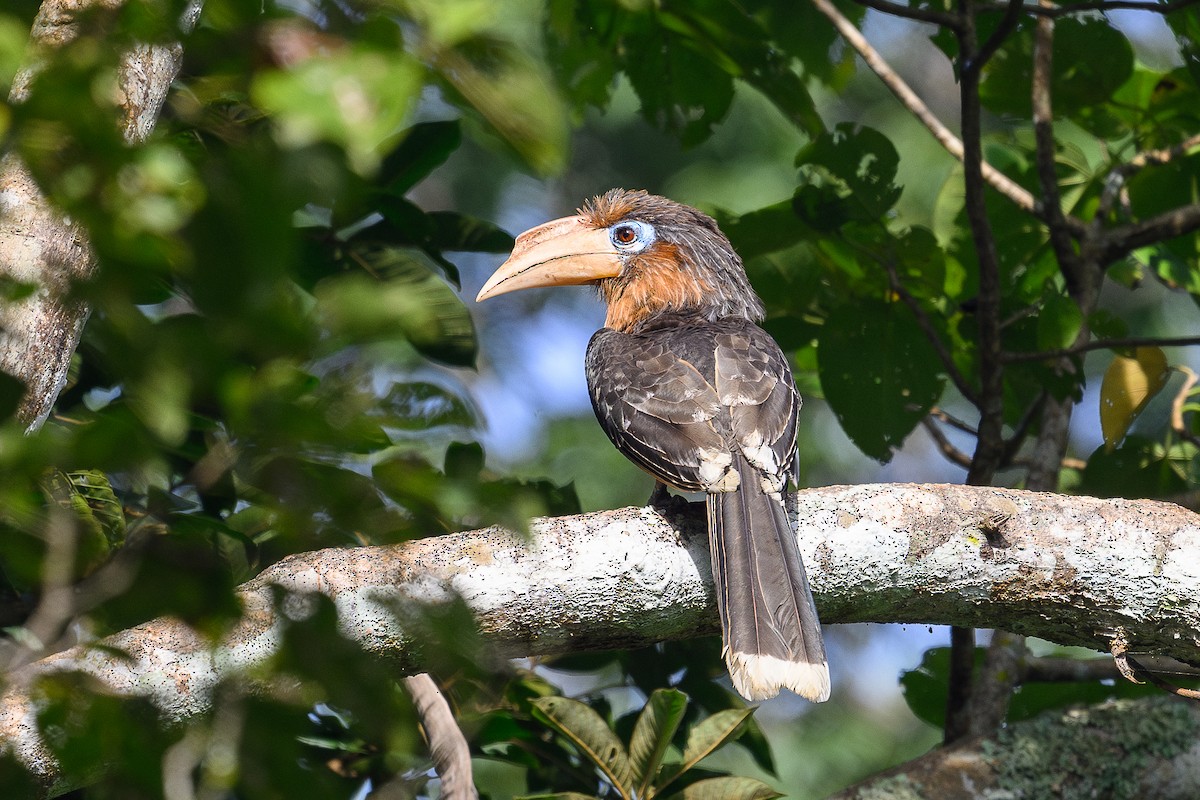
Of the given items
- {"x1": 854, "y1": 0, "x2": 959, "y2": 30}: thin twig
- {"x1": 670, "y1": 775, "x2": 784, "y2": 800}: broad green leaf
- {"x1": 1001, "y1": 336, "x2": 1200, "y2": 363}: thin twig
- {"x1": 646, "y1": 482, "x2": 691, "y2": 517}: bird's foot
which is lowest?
{"x1": 670, "y1": 775, "x2": 784, "y2": 800}: broad green leaf

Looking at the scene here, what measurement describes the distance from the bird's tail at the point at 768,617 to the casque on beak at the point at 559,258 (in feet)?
5.81

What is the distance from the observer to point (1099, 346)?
125 inches

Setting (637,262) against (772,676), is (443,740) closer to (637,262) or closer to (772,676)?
(772,676)

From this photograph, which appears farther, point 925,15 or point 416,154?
point 416,154

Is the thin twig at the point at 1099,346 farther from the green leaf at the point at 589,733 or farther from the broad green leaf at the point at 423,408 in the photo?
the broad green leaf at the point at 423,408

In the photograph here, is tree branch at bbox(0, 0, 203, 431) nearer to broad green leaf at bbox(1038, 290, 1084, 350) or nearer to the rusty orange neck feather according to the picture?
the rusty orange neck feather

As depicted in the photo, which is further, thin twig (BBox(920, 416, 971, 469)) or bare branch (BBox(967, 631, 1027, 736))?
thin twig (BBox(920, 416, 971, 469))

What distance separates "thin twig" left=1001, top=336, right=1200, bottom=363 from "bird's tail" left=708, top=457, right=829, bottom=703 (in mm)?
1159

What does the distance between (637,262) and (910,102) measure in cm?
112

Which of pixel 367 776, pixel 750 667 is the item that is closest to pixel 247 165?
pixel 750 667

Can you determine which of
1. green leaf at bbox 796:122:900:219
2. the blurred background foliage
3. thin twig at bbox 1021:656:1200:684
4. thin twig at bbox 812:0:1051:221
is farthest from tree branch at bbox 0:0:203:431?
thin twig at bbox 1021:656:1200:684

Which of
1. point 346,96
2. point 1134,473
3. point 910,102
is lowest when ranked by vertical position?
point 1134,473

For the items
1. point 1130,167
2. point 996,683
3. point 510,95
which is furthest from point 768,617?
point 1130,167

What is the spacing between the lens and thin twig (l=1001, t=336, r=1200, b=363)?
3.15m
